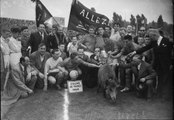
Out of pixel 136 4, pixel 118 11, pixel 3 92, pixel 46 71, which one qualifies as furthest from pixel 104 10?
pixel 3 92

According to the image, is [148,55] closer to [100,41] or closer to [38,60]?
[100,41]

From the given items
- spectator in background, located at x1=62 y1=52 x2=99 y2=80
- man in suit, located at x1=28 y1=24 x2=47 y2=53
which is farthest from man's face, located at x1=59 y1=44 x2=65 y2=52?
man in suit, located at x1=28 y1=24 x2=47 y2=53

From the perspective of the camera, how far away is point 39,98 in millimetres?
4070

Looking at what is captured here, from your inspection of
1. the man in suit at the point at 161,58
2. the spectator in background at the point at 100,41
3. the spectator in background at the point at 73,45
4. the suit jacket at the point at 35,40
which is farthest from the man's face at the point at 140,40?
the suit jacket at the point at 35,40

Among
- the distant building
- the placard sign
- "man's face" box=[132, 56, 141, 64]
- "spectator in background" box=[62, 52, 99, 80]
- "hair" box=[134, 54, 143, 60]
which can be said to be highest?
the distant building

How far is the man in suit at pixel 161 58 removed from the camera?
171 inches

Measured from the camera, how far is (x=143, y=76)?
431cm

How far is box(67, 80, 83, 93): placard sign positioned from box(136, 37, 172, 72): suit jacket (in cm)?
141

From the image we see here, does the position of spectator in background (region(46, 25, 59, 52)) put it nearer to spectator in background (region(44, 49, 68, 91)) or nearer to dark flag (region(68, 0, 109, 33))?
spectator in background (region(44, 49, 68, 91))

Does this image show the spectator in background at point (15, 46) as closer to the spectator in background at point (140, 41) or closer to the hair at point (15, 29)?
the hair at point (15, 29)

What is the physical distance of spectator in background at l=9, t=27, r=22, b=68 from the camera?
3998mm

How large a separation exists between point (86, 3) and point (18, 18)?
48.0 inches

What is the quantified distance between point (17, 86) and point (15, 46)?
0.68m

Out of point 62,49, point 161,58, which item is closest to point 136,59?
point 161,58
